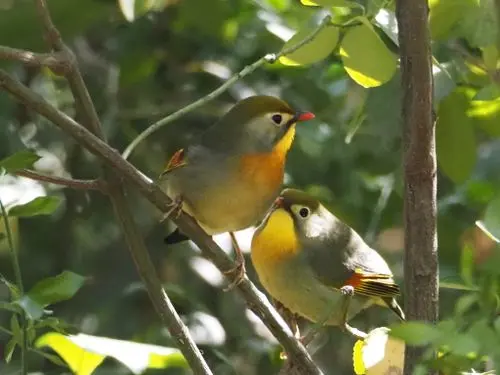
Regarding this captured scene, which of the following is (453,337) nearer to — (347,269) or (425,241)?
(425,241)

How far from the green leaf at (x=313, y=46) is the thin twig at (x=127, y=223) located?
0.20 m

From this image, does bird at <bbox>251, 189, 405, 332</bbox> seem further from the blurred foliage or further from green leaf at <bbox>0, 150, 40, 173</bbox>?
green leaf at <bbox>0, 150, 40, 173</bbox>

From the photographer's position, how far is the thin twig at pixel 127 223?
913mm

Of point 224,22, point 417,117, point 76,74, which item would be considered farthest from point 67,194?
point 417,117

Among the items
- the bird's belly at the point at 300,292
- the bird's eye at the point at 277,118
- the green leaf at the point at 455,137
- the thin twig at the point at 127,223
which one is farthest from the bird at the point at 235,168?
the green leaf at the point at 455,137

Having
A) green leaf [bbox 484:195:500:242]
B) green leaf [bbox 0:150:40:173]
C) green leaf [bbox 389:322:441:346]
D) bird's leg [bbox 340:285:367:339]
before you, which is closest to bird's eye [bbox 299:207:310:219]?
bird's leg [bbox 340:285:367:339]

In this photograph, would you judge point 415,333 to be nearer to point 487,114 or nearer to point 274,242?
point 487,114

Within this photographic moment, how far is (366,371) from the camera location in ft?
2.68

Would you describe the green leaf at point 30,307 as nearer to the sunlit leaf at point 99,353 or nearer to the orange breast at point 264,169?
the sunlit leaf at point 99,353

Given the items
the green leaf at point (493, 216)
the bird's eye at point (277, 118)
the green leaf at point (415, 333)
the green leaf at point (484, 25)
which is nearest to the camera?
the green leaf at point (415, 333)

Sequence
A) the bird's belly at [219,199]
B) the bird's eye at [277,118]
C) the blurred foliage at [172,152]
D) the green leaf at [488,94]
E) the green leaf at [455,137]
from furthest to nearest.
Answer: the blurred foliage at [172,152], the bird's eye at [277,118], the bird's belly at [219,199], the green leaf at [455,137], the green leaf at [488,94]

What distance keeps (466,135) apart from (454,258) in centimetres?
50

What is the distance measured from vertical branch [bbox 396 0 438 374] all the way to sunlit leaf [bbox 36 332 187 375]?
242 millimetres

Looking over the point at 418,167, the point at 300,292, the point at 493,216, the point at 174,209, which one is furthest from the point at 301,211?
the point at 493,216
